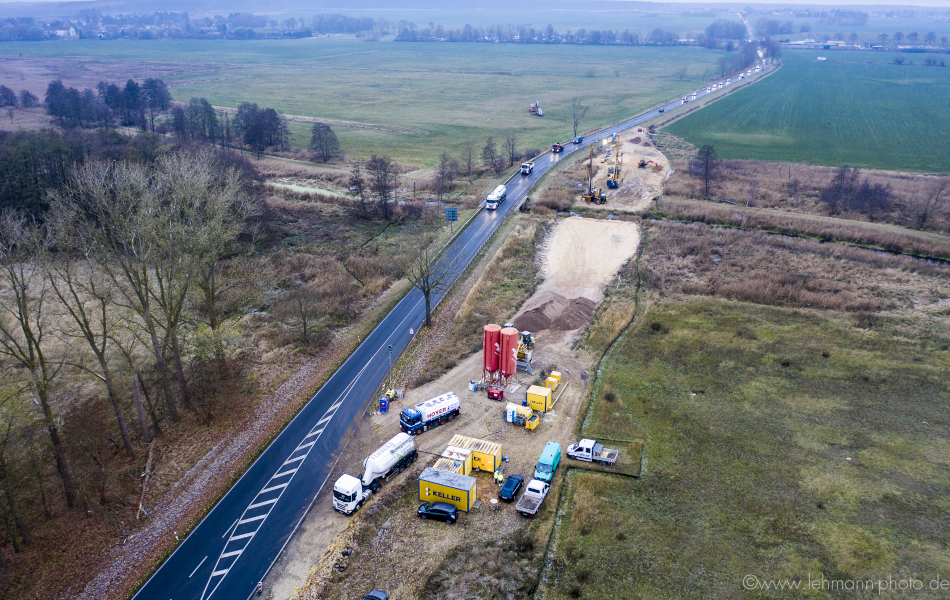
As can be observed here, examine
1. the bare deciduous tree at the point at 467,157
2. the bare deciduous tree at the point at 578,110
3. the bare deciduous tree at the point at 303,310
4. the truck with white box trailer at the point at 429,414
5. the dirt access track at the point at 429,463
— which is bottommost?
the dirt access track at the point at 429,463

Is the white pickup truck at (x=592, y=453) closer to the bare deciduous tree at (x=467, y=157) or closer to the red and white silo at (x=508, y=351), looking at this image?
the red and white silo at (x=508, y=351)

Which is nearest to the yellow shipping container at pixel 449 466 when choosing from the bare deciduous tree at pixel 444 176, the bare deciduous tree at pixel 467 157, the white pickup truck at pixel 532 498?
the white pickup truck at pixel 532 498

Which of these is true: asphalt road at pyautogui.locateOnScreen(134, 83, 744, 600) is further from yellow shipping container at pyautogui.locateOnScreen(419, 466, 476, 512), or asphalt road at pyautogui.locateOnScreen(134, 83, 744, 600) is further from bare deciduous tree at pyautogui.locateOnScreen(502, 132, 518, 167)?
bare deciduous tree at pyautogui.locateOnScreen(502, 132, 518, 167)

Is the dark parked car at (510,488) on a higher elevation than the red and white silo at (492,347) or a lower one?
lower

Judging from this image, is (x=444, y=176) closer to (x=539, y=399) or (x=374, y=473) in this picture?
(x=539, y=399)

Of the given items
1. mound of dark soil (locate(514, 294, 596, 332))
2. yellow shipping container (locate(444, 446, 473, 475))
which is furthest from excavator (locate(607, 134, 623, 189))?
yellow shipping container (locate(444, 446, 473, 475))

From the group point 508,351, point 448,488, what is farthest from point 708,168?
point 448,488
